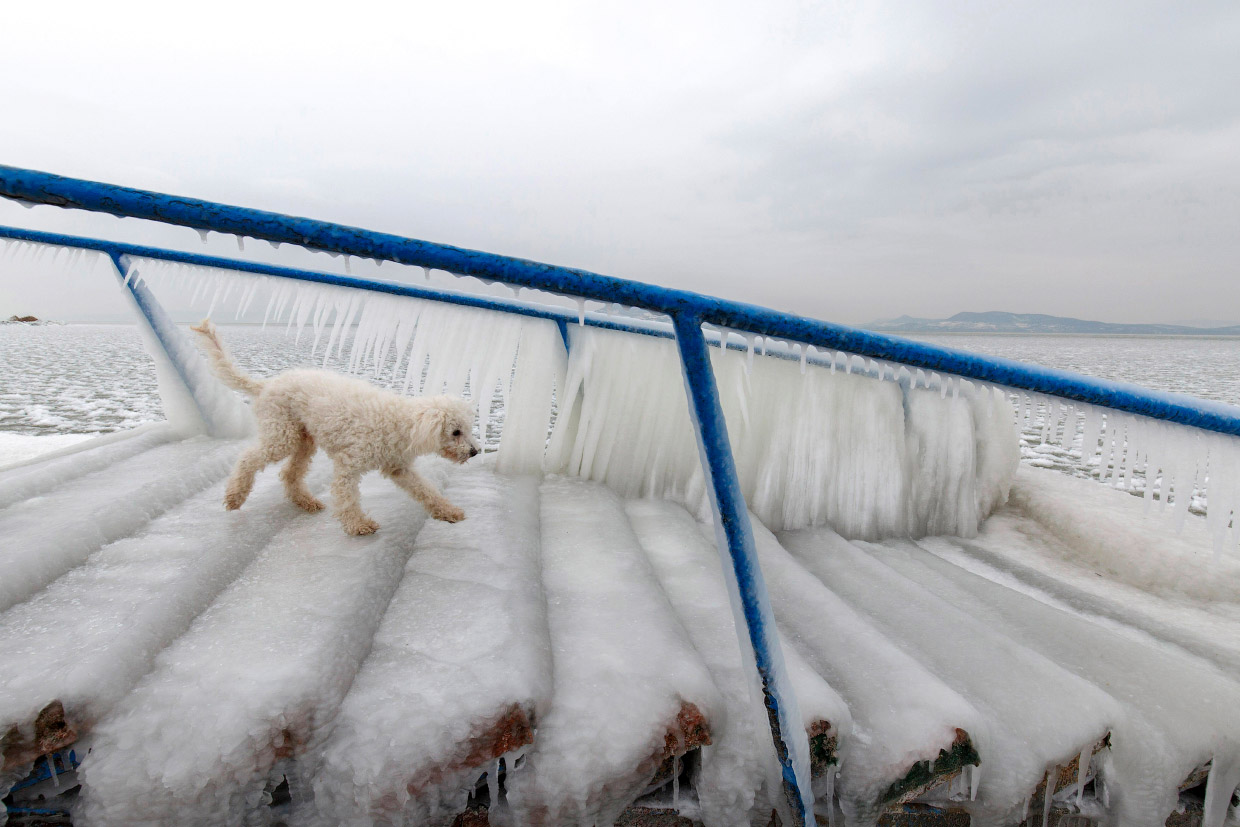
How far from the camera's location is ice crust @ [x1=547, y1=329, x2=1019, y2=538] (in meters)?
2.38

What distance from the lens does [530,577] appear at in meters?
1.53

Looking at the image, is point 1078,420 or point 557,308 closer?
point 1078,420

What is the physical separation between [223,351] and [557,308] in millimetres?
1295

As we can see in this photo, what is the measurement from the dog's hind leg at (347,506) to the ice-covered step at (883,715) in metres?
1.31

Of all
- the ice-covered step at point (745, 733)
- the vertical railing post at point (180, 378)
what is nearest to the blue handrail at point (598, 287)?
the ice-covered step at point (745, 733)

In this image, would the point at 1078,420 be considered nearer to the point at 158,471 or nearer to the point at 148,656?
the point at 148,656

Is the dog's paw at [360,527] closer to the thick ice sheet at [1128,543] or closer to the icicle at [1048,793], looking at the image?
the icicle at [1048,793]

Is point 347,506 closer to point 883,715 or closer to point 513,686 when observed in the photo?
point 513,686

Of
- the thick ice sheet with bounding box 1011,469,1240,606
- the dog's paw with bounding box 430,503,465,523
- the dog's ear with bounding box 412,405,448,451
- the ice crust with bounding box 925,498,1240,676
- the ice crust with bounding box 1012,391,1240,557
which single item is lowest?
the dog's paw with bounding box 430,503,465,523

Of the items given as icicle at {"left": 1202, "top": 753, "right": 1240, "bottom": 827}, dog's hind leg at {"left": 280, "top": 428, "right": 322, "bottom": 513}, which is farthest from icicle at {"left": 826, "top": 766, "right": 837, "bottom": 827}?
dog's hind leg at {"left": 280, "top": 428, "right": 322, "bottom": 513}

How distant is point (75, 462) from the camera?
2.09m

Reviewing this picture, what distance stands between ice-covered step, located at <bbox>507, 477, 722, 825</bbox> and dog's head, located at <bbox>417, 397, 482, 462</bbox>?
1.96 ft

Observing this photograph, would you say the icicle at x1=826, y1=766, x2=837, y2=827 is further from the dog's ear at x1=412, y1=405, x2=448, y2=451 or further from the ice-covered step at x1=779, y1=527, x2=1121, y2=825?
the dog's ear at x1=412, y1=405, x2=448, y2=451

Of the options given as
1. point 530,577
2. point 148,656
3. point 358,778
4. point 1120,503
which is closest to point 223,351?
point 148,656
